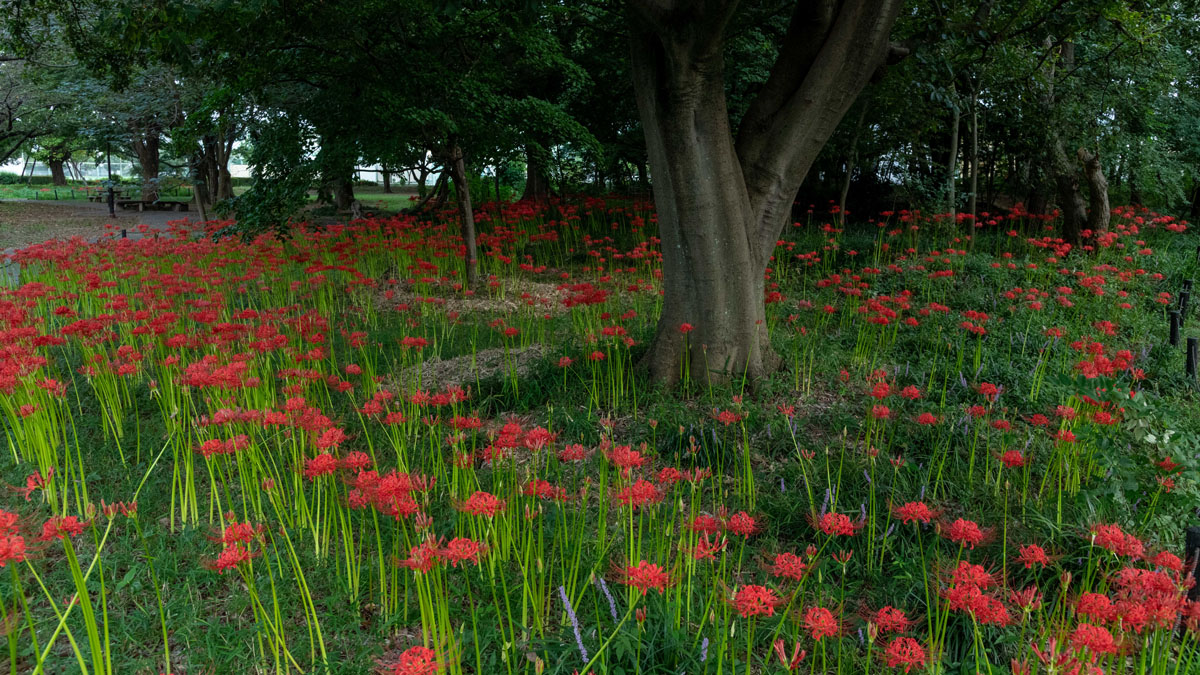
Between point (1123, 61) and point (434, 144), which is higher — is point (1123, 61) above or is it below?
above

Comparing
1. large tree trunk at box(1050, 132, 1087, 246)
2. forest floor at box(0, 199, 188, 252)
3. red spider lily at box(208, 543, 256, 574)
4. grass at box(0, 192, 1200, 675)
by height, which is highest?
forest floor at box(0, 199, 188, 252)

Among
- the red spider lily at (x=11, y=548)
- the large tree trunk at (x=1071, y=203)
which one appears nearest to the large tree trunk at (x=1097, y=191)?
the large tree trunk at (x=1071, y=203)

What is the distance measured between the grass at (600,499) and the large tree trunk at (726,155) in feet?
1.11

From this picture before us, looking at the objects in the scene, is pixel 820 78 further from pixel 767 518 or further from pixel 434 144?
pixel 434 144

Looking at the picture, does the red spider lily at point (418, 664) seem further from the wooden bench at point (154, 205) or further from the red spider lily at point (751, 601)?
the wooden bench at point (154, 205)

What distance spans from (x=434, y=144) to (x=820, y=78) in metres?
4.65

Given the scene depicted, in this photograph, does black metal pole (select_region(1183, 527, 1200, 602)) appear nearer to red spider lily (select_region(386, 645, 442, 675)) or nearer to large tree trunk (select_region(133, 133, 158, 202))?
red spider lily (select_region(386, 645, 442, 675))

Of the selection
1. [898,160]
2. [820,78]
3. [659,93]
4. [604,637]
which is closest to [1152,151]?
[898,160]

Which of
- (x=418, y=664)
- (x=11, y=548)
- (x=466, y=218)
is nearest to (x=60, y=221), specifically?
(x=466, y=218)

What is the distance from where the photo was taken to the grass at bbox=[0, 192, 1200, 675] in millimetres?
2285

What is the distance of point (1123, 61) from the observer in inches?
377

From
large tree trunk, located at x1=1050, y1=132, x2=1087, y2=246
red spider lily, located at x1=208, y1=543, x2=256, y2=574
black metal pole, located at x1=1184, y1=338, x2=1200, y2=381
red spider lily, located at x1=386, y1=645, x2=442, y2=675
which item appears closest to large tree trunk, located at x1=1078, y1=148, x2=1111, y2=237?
large tree trunk, located at x1=1050, y1=132, x2=1087, y2=246

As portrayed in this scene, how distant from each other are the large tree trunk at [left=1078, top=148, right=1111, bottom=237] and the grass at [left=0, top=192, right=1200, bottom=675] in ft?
9.74

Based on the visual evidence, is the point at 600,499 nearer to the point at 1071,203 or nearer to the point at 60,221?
the point at 1071,203
